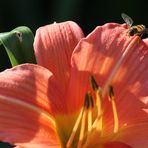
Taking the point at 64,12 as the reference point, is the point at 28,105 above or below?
above

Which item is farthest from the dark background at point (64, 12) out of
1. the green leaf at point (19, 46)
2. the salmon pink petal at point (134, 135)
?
the salmon pink petal at point (134, 135)

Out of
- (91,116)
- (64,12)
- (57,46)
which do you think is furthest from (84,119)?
(64,12)

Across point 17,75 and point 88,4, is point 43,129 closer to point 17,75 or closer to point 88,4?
point 17,75

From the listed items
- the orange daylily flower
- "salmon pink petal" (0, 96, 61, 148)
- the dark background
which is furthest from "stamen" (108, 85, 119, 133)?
the dark background

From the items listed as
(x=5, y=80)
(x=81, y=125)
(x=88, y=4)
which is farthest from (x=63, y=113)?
(x=88, y=4)

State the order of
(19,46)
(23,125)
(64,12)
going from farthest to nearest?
(64,12), (19,46), (23,125)

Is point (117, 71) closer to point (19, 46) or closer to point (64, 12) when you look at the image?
point (19, 46)

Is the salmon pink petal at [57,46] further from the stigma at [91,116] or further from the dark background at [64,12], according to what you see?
the dark background at [64,12]
